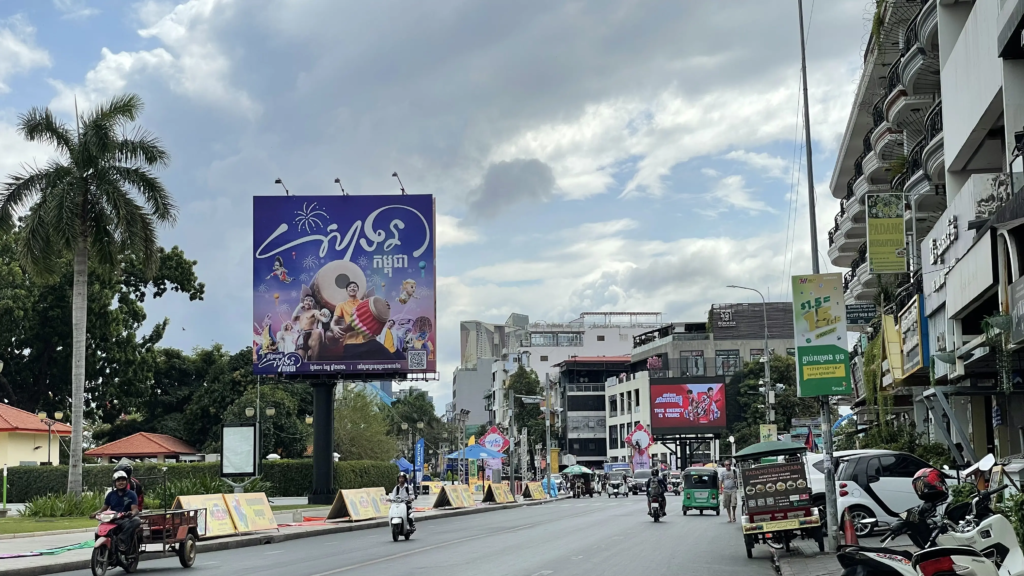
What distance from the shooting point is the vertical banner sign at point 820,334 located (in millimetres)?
18359

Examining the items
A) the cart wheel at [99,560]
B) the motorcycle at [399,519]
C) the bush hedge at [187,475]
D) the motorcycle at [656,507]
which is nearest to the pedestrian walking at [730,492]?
the motorcycle at [656,507]

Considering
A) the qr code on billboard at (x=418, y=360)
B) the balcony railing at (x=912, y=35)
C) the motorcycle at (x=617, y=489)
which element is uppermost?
the balcony railing at (x=912, y=35)

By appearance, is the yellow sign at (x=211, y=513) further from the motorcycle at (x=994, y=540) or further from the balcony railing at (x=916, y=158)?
the balcony railing at (x=916, y=158)

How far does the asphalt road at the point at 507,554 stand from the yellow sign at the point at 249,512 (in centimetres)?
131

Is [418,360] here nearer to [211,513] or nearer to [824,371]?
[211,513]

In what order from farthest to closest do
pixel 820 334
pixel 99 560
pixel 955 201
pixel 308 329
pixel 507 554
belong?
pixel 308 329, pixel 955 201, pixel 507 554, pixel 820 334, pixel 99 560

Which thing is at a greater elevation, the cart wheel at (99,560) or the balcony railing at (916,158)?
the balcony railing at (916,158)

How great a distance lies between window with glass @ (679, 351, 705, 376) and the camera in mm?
103062

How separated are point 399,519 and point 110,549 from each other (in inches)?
369

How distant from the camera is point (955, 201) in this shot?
1014 inches

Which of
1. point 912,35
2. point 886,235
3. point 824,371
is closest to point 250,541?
point 824,371

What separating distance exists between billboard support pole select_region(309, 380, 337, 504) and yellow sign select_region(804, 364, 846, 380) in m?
30.7

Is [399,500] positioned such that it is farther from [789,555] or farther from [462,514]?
[462,514]

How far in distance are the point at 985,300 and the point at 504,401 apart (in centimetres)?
11594
